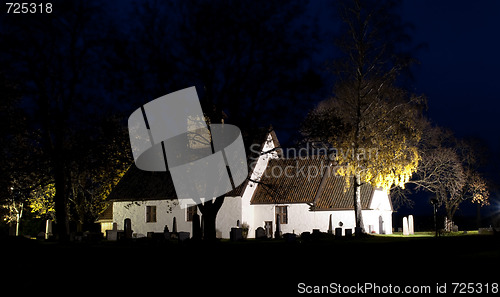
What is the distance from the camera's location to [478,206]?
194ft

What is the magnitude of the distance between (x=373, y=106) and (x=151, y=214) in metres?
21.9


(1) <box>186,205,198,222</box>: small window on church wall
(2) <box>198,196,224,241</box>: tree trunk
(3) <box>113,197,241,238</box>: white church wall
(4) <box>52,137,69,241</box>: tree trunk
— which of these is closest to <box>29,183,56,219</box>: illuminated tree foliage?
(3) <box>113,197,241,238</box>: white church wall

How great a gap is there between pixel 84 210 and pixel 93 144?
1138 inches

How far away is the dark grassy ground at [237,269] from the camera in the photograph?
40.5 feet

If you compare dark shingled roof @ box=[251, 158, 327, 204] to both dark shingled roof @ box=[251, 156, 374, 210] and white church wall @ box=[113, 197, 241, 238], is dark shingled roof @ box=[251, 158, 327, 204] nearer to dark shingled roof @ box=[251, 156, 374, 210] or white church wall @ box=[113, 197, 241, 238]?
dark shingled roof @ box=[251, 156, 374, 210]

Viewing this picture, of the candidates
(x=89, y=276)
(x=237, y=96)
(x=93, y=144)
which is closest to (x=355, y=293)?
(x=89, y=276)

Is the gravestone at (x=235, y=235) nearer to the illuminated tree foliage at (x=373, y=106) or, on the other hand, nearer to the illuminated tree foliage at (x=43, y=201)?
the illuminated tree foliage at (x=373, y=106)

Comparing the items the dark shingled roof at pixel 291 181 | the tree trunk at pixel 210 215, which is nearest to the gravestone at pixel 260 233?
the dark shingled roof at pixel 291 181

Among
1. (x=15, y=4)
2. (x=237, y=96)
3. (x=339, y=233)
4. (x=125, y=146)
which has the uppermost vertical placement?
(x=15, y=4)

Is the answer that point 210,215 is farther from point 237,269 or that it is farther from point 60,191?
point 237,269

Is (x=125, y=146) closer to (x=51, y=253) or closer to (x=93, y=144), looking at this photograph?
(x=93, y=144)

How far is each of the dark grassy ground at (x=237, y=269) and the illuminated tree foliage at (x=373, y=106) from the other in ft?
54.1

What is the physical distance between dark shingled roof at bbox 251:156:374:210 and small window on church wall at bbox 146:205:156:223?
8.56m

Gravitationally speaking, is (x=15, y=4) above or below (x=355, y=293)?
above
